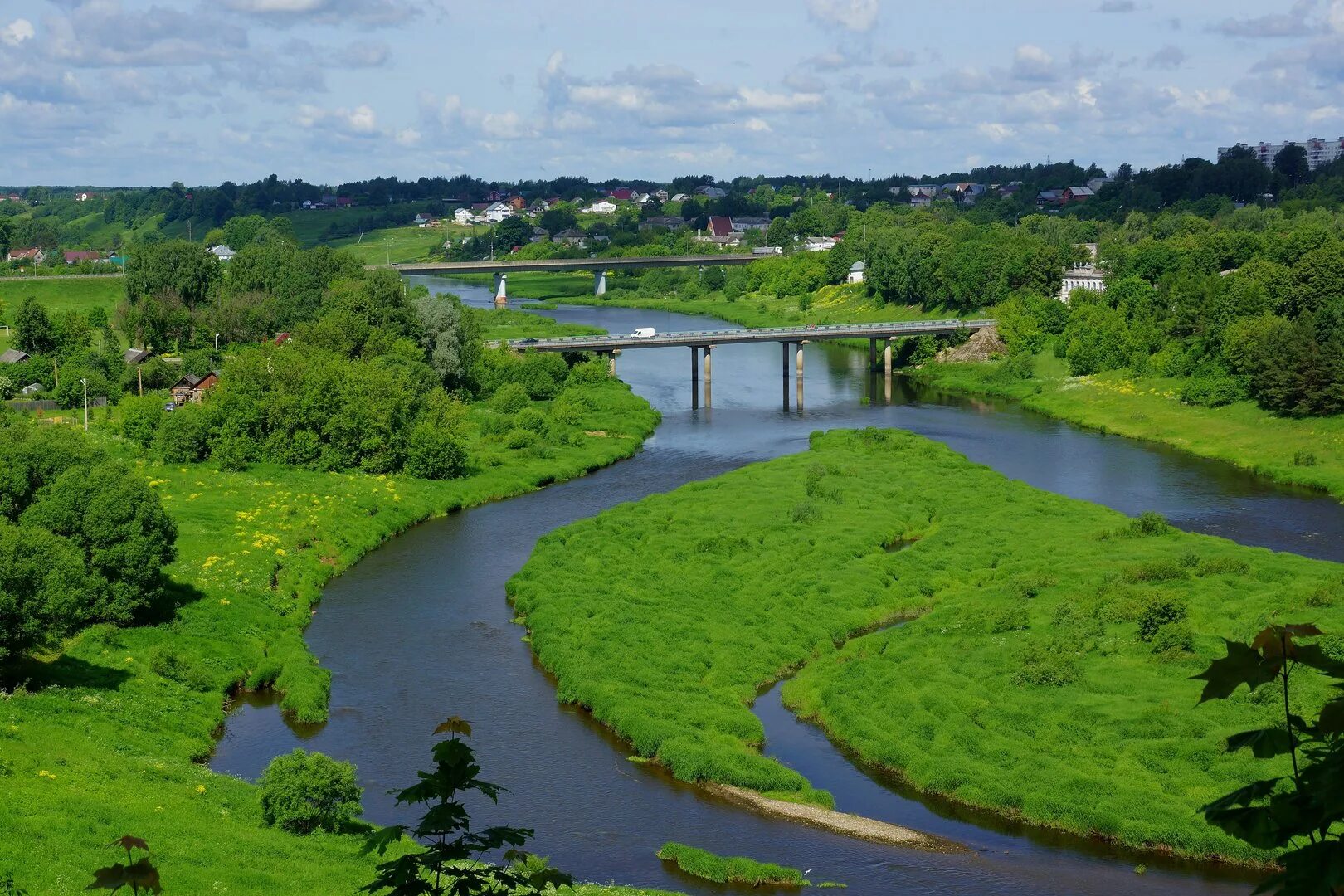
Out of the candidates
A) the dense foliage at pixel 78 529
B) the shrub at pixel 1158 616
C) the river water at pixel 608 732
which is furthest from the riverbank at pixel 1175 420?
the dense foliage at pixel 78 529

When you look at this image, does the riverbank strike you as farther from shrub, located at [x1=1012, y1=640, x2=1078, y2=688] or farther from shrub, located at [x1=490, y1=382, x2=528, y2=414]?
shrub, located at [x1=490, y1=382, x2=528, y2=414]

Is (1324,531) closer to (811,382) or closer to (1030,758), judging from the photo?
(1030,758)

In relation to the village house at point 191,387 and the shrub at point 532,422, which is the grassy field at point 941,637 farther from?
the village house at point 191,387

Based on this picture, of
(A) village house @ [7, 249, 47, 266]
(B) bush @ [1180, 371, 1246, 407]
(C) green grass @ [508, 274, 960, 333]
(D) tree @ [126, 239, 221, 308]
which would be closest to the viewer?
(B) bush @ [1180, 371, 1246, 407]

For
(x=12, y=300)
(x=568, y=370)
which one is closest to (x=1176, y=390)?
(x=568, y=370)

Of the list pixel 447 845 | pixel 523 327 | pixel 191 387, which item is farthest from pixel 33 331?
pixel 447 845

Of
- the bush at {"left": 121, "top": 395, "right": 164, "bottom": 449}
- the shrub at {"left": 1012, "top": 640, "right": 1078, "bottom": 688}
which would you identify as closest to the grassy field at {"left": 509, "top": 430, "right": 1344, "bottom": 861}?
the shrub at {"left": 1012, "top": 640, "right": 1078, "bottom": 688}
